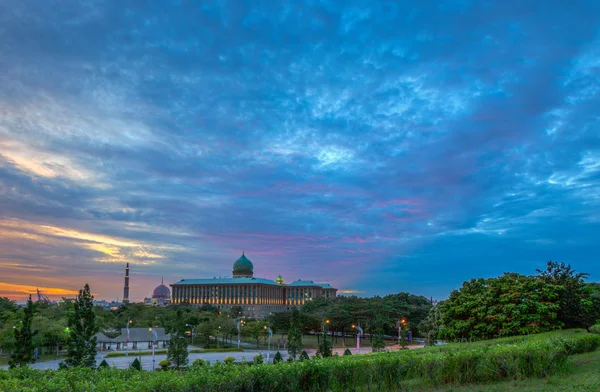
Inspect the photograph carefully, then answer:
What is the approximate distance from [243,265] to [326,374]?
176100 millimetres

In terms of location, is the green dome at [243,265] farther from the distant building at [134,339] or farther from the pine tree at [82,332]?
the pine tree at [82,332]

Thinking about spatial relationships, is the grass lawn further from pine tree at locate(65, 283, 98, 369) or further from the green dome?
the green dome

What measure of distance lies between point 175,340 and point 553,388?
4128cm

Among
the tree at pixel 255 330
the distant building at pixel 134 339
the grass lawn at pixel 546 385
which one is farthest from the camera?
the tree at pixel 255 330

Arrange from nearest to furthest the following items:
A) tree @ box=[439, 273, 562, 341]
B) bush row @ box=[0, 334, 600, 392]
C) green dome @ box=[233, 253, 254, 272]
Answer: bush row @ box=[0, 334, 600, 392] → tree @ box=[439, 273, 562, 341] → green dome @ box=[233, 253, 254, 272]

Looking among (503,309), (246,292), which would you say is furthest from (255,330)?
(246,292)

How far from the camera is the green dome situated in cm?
18625

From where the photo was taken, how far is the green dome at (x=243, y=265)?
186250mm

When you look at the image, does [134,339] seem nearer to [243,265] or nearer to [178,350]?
[178,350]

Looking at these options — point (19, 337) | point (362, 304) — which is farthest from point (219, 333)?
point (19, 337)

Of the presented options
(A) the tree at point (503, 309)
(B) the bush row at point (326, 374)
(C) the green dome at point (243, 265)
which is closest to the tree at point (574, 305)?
(A) the tree at point (503, 309)

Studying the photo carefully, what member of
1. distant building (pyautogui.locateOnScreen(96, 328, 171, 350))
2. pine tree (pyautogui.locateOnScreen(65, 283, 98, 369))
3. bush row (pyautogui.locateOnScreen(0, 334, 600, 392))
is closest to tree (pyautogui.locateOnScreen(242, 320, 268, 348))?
distant building (pyautogui.locateOnScreen(96, 328, 171, 350))

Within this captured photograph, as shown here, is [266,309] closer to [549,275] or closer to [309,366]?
[549,275]

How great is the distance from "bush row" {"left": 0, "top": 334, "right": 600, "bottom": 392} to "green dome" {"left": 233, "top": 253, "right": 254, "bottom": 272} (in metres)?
172
